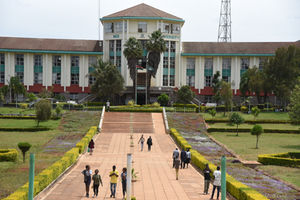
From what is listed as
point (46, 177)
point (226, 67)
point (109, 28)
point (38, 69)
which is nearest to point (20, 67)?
point (38, 69)

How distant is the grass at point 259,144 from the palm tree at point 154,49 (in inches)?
852

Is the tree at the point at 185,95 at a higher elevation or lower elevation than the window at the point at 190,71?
lower

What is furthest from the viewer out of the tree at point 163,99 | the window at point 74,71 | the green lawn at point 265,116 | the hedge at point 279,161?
the window at point 74,71

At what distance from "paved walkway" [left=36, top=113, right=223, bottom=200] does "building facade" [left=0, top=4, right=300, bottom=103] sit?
25.0 meters

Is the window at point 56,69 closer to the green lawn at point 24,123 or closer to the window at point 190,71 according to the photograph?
the window at point 190,71

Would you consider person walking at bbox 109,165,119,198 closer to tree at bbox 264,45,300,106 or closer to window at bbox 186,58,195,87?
tree at bbox 264,45,300,106

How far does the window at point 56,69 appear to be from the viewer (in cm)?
7275

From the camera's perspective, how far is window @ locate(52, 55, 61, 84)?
72.8m

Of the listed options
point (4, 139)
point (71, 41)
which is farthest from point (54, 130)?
point (71, 41)

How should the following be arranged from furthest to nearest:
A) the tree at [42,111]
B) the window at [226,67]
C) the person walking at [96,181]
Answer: the window at [226,67], the tree at [42,111], the person walking at [96,181]

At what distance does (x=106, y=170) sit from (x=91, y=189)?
18.0ft

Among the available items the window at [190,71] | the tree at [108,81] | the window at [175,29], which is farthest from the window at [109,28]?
the window at [190,71]

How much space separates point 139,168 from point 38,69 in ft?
170

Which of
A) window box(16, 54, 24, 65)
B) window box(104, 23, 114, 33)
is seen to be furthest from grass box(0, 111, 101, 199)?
window box(16, 54, 24, 65)
